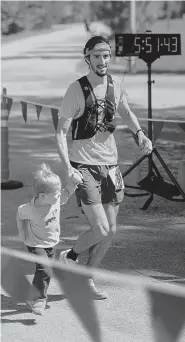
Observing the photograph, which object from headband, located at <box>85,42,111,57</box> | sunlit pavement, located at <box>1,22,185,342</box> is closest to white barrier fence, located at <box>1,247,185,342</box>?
sunlit pavement, located at <box>1,22,185,342</box>

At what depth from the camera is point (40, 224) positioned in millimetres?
5871

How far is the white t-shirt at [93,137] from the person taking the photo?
6.03 m

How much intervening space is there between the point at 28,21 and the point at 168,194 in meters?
53.7

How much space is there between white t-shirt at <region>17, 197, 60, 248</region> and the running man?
0.29 metres

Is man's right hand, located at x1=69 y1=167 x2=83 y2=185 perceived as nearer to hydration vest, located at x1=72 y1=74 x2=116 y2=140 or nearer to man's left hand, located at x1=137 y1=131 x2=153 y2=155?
hydration vest, located at x1=72 y1=74 x2=116 y2=140

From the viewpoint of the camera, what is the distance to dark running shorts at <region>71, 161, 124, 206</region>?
239 inches

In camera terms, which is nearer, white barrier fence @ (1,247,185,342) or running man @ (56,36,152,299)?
white barrier fence @ (1,247,185,342)

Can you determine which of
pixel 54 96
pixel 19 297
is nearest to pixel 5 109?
pixel 19 297

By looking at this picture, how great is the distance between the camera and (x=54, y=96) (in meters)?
26.4

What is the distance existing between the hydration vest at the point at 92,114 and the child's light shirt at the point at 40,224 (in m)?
0.55

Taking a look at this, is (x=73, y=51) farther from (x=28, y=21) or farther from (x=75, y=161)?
(x=75, y=161)

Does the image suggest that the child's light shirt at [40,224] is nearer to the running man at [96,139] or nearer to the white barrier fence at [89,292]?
the running man at [96,139]

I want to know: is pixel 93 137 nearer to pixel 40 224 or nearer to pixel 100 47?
pixel 100 47

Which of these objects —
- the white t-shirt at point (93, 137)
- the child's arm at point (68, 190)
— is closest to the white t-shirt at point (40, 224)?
the child's arm at point (68, 190)
